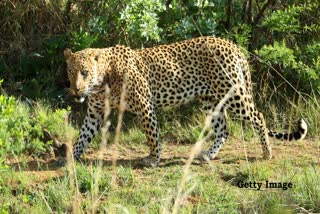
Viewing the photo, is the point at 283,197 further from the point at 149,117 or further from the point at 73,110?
the point at 73,110

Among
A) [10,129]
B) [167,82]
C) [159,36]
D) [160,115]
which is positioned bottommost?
[160,115]

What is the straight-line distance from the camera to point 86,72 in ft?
25.8

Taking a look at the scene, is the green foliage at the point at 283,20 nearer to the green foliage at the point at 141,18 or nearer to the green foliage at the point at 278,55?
the green foliage at the point at 278,55

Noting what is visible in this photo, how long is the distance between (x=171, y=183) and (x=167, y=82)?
62.0 inches

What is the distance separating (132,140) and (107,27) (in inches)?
76.2

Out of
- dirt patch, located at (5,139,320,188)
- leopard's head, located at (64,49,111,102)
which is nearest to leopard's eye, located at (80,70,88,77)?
leopard's head, located at (64,49,111,102)

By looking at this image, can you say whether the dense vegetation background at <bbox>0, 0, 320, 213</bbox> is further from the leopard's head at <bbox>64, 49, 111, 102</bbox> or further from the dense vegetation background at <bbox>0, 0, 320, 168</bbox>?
the leopard's head at <bbox>64, 49, 111, 102</bbox>

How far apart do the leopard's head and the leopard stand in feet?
0.04

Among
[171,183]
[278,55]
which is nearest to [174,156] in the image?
[171,183]

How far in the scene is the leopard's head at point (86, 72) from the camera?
7.76 m

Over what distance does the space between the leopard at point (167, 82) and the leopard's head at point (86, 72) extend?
12 millimetres

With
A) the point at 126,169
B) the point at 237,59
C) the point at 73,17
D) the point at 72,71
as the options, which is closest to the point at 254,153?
the point at 237,59

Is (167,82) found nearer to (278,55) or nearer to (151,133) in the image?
(151,133)

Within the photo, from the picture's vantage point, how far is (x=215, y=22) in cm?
1003
